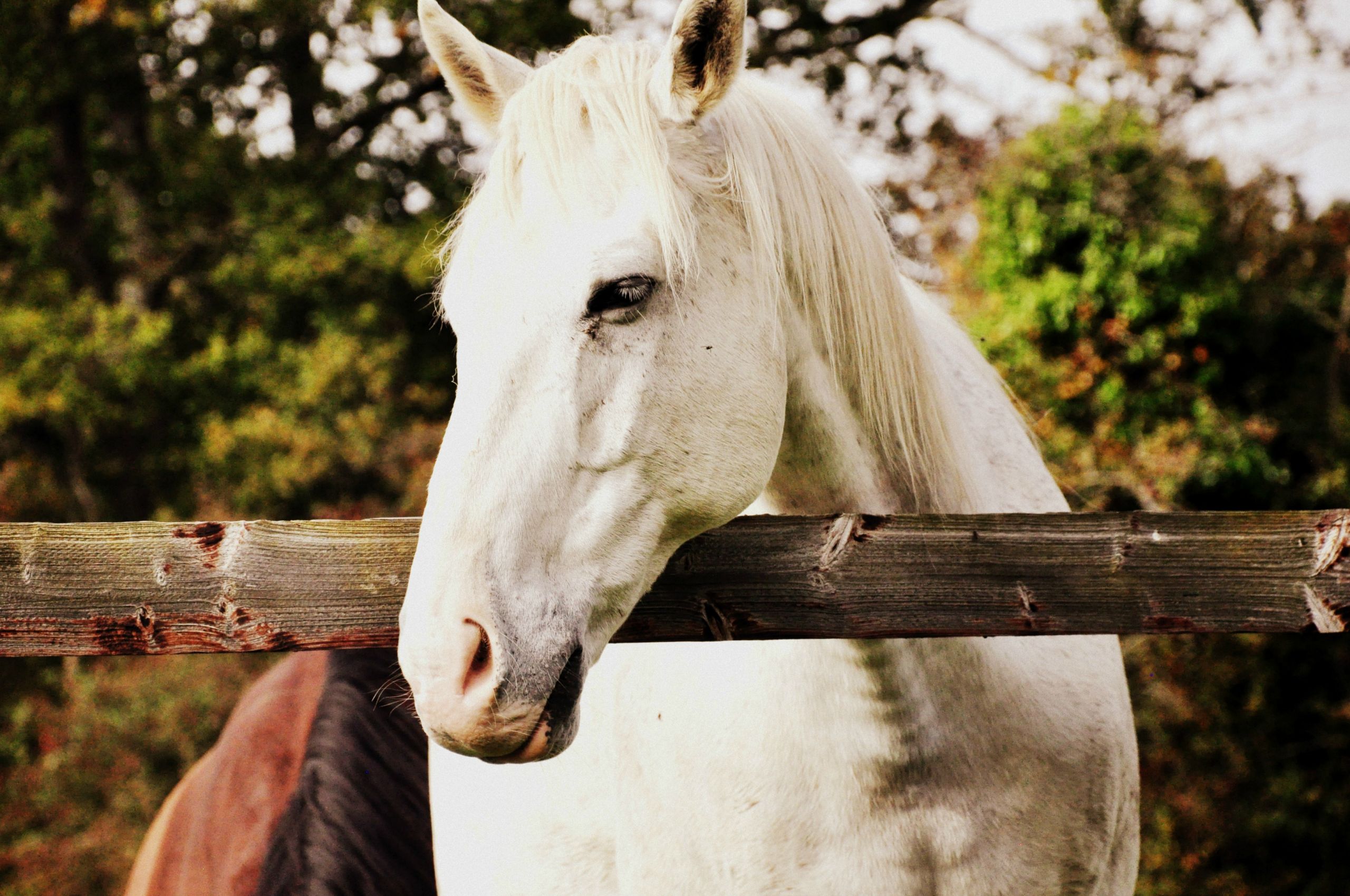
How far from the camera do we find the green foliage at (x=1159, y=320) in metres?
5.57

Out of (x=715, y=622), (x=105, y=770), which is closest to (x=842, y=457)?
(x=715, y=622)

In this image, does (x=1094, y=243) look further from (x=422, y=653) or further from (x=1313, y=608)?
(x=422, y=653)

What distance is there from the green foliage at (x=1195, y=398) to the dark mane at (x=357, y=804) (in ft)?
13.4

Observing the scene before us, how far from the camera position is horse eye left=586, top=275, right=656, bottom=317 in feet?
4.45

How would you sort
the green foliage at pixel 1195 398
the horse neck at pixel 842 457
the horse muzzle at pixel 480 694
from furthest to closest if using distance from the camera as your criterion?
the green foliage at pixel 1195 398 < the horse neck at pixel 842 457 < the horse muzzle at pixel 480 694

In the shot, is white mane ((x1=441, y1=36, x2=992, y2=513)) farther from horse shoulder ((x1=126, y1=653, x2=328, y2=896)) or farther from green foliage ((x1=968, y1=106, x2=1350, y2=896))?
green foliage ((x1=968, y1=106, x2=1350, y2=896))

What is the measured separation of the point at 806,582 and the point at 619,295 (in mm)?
488

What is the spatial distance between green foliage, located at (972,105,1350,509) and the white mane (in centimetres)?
425

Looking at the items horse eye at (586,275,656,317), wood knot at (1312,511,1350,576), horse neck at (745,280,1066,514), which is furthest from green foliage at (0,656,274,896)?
wood knot at (1312,511,1350,576)

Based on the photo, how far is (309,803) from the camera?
2.11 metres

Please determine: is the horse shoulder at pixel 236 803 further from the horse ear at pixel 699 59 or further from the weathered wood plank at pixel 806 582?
the horse ear at pixel 699 59

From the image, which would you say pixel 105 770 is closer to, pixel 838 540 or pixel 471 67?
pixel 471 67

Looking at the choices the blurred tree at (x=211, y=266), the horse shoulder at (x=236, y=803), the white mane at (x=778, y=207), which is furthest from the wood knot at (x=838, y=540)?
the blurred tree at (x=211, y=266)

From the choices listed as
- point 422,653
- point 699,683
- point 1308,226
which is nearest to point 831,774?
point 699,683
